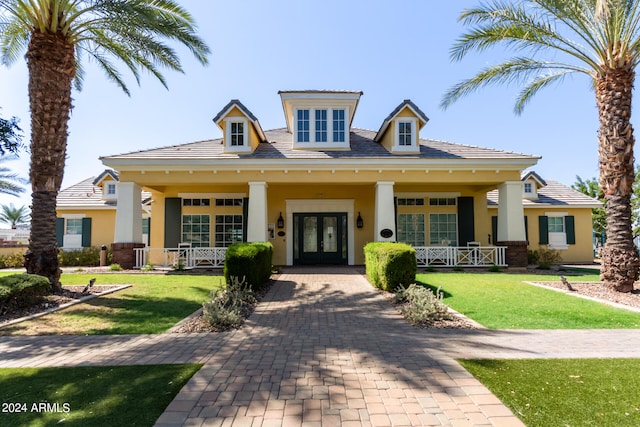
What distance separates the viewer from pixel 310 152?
47.6ft

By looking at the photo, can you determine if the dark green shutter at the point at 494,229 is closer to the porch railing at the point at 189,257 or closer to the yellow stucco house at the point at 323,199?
the yellow stucco house at the point at 323,199

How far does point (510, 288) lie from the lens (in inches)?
387

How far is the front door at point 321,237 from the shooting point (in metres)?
16.0

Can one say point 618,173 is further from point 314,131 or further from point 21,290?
point 21,290

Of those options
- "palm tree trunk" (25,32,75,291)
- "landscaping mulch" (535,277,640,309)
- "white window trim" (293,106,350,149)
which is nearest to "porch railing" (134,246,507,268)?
"landscaping mulch" (535,277,640,309)

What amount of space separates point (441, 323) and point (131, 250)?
39.9 feet

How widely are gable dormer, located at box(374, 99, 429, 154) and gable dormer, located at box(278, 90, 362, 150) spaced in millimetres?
1882

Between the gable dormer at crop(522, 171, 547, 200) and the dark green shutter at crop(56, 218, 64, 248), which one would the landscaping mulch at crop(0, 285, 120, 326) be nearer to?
the dark green shutter at crop(56, 218, 64, 248)

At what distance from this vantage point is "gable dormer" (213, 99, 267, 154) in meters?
14.1

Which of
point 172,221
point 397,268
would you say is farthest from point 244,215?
point 397,268

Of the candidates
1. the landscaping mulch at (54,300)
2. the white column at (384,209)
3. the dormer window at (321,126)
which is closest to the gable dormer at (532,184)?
the white column at (384,209)

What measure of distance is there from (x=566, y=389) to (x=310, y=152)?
1220cm

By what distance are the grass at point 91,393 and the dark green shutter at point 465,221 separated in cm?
1476

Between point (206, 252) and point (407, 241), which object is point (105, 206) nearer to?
point (206, 252)
